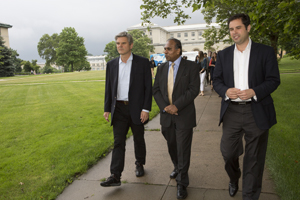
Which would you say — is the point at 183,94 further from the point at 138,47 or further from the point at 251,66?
the point at 138,47

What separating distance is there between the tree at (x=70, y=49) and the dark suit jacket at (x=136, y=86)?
6825cm

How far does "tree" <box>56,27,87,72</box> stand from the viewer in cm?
6794

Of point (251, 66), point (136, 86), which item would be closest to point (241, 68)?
point (251, 66)

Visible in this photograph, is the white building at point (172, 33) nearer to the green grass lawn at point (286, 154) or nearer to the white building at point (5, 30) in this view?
the white building at point (5, 30)

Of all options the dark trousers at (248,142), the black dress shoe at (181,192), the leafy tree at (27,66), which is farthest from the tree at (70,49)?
the dark trousers at (248,142)

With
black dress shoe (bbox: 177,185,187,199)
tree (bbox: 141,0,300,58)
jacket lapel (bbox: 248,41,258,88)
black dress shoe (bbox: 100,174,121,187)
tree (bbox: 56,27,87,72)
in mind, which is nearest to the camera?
jacket lapel (bbox: 248,41,258,88)

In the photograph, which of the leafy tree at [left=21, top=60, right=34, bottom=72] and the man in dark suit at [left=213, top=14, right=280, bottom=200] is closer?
the man in dark suit at [left=213, top=14, right=280, bottom=200]

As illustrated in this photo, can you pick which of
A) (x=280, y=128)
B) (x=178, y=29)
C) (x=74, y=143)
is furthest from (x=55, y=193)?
(x=178, y=29)

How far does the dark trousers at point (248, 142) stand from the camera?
2.70 m

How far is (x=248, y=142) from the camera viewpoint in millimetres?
2756

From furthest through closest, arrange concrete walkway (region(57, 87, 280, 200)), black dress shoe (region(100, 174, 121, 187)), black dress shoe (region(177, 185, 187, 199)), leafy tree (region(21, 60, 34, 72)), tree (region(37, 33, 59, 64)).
→ tree (region(37, 33, 59, 64)) < leafy tree (region(21, 60, 34, 72)) < black dress shoe (region(100, 174, 121, 187)) < concrete walkway (region(57, 87, 280, 200)) < black dress shoe (region(177, 185, 187, 199))

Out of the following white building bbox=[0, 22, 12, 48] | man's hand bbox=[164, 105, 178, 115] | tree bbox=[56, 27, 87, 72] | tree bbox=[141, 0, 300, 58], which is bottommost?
man's hand bbox=[164, 105, 178, 115]

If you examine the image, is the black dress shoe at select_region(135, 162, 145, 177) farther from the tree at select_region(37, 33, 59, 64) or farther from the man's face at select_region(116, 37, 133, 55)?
the tree at select_region(37, 33, 59, 64)

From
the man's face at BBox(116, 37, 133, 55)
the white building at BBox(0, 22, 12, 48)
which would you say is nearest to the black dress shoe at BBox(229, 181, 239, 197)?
the man's face at BBox(116, 37, 133, 55)
